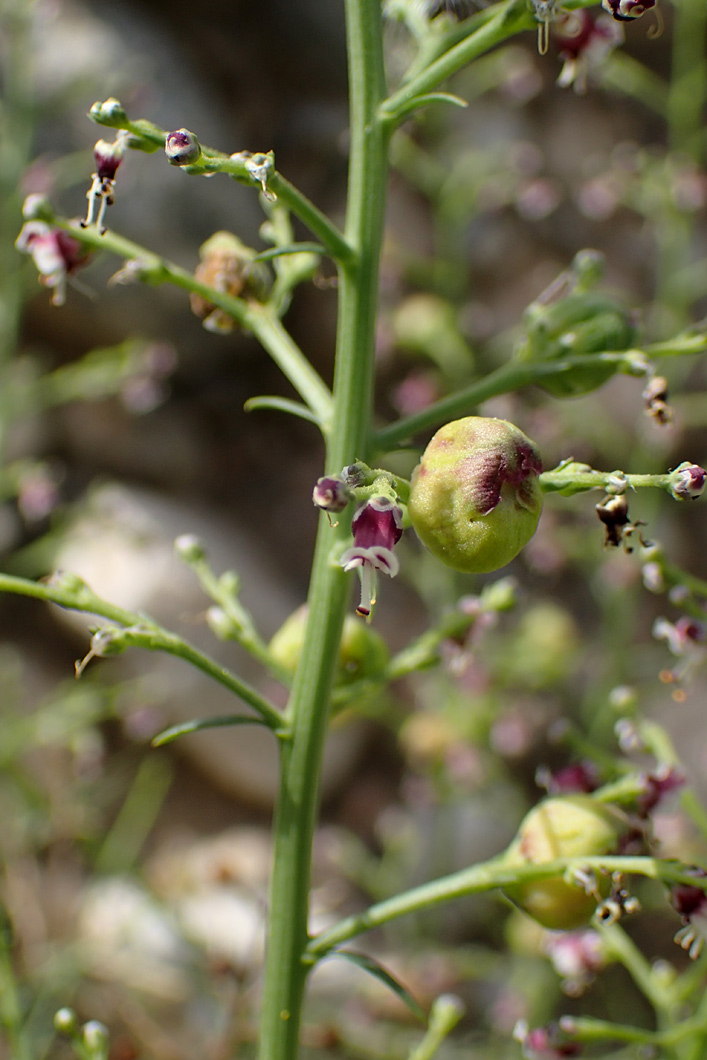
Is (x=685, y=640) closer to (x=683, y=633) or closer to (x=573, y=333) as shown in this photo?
(x=683, y=633)

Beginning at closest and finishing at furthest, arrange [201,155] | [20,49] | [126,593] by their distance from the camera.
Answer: [201,155]
[20,49]
[126,593]

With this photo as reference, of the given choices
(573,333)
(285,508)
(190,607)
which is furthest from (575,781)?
(285,508)

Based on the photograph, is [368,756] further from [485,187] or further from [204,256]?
[204,256]

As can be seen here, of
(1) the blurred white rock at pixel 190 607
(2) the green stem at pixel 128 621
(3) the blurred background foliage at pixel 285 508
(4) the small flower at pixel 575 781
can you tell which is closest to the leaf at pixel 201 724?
(2) the green stem at pixel 128 621

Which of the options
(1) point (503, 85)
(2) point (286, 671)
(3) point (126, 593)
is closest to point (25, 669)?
(3) point (126, 593)

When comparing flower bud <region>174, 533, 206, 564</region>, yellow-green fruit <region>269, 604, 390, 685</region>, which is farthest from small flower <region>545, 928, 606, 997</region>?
flower bud <region>174, 533, 206, 564</region>

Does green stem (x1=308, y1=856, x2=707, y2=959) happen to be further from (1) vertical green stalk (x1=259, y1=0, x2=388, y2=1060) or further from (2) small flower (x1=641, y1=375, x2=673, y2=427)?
(2) small flower (x1=641, y1=375, x2=673, y2=427)

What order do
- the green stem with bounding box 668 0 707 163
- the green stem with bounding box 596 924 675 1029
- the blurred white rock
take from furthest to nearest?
1. the blurred white rock
2. the green stem with bounding box 668 0 707 163
3. the green stem with bounding box 596 924 675 1029

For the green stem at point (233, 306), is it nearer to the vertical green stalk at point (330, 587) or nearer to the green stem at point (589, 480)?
the vertical green stalk at point (330, 587)
